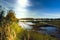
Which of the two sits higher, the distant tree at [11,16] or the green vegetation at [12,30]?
the distant tree at [11,16]

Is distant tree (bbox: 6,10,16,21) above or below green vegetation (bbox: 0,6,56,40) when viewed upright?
above

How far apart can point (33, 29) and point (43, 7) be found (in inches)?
18.3

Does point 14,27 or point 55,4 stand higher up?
point 55,4

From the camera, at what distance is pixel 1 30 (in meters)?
4.89

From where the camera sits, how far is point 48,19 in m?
4.84

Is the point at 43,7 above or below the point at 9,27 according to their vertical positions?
above

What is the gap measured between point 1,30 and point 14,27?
0.26m

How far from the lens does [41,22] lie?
488 centimetres

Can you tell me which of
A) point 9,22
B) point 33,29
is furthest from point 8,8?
point 33,29

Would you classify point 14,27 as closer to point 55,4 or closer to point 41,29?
point 41,29

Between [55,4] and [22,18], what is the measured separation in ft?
2.26

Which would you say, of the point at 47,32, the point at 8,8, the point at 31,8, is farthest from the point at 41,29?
the point at 8,8

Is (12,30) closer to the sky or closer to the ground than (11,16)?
closer to the ground

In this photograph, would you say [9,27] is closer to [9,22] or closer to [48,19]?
[9,22]
